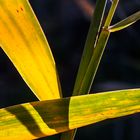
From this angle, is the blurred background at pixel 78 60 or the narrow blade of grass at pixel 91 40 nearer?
the narrow blade of grass at pixel 91 40

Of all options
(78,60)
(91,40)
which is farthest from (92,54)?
(78,60)

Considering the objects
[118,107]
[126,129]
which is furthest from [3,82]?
[118,107]

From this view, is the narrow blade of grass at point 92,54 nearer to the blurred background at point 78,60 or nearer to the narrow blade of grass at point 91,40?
the narrow blade of grass at point 91,40

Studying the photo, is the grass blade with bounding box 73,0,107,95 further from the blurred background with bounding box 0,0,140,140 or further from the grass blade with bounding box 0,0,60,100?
the blurred background with bounding box 0,0,140,140

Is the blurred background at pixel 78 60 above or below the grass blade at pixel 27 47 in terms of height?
below

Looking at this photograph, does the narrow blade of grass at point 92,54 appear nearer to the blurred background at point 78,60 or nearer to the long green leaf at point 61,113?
the long green leaf at point 61,113

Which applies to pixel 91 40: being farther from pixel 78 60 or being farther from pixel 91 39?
pixel 78 60

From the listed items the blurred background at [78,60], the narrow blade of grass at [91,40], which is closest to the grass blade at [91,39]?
the narrow blade of grass at [91,40]

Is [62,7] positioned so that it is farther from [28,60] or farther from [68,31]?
[28,60]
